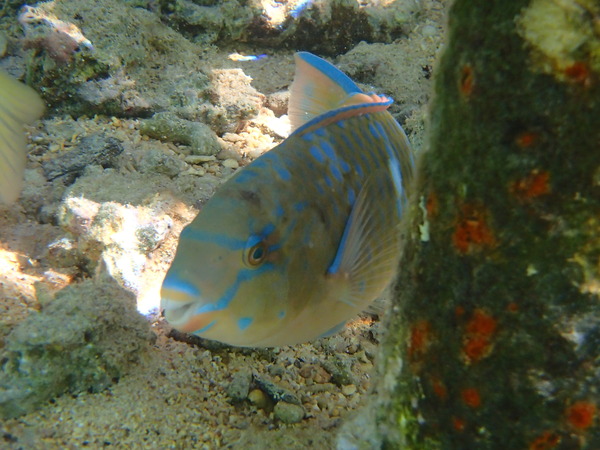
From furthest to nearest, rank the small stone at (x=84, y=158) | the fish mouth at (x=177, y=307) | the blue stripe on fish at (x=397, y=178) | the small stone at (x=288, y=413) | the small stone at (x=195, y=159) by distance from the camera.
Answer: the small stone at (x=195, y=159)
the small stone at (x=84, y=158)
the small stone at (x=288, y=413)
the blue stripe on fish at (x=397, y=178)
the fish mouth at (x=177, y=307)

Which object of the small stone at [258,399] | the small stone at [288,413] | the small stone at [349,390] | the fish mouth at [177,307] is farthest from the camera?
the small stone at [349,390]

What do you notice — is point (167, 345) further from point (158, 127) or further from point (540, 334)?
point (158, 127)

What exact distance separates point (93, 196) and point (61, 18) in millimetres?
2378

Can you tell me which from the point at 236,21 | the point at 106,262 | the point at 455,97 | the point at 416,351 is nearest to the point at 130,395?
the point at 106,262

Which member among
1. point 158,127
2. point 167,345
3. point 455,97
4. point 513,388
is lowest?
point 167,345

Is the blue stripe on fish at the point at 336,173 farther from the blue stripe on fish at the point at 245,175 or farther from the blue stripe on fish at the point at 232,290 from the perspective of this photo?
the blue stripe on fish at the point at 232,290

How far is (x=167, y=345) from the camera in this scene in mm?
2723

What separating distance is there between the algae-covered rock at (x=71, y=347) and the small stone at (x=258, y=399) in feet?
2.05

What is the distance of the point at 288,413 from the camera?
7.60 ft

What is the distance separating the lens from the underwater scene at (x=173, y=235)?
1705mm

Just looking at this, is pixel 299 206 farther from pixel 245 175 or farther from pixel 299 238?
A: pixel 245 175

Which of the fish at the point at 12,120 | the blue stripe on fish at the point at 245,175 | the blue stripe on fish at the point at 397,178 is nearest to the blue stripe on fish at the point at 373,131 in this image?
the blue stripe on fish at the point at 397,178

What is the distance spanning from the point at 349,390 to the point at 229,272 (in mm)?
1499

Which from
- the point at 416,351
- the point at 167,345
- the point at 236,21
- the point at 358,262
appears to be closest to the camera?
the point at 416,351
